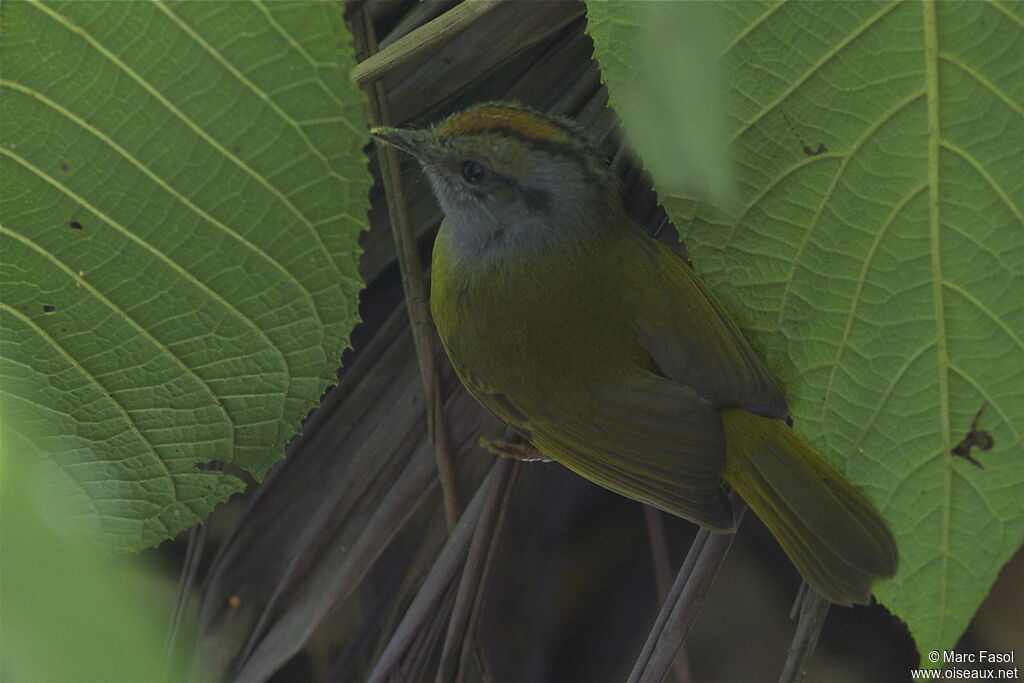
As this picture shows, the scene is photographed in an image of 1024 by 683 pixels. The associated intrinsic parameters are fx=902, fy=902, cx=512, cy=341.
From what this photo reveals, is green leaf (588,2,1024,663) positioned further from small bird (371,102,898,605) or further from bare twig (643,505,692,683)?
bare twig (643,505,692,683)

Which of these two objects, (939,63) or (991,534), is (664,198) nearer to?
(939,63)

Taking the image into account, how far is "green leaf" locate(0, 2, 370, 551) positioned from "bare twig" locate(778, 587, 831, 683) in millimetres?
682

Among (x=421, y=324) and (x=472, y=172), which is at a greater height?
(x=472, y=172)

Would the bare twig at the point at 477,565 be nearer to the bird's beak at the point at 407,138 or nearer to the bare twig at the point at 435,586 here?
the bare twig at the point at 435,586

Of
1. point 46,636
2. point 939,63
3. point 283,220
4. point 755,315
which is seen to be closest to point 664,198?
point 755,315

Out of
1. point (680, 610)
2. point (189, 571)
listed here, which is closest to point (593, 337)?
point (680, 610)

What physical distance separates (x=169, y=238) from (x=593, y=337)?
590 mm

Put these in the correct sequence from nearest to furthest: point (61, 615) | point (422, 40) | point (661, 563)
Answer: point (61, 615), point (422, 40), point (661, 563)

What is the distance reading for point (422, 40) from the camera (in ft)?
3.52

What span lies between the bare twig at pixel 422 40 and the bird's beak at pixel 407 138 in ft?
0.26

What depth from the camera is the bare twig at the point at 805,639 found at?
45.1 inches

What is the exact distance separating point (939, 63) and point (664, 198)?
286mm

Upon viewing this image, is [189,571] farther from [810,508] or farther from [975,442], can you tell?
[975,442]

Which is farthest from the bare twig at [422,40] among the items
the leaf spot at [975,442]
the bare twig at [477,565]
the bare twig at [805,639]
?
the bare twig at [805,639]
